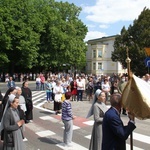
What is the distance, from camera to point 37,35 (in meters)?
44.8

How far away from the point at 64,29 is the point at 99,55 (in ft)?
128

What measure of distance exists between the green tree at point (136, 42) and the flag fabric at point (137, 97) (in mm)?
39627

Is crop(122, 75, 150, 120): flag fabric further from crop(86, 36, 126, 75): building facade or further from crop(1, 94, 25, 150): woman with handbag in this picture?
crop(86, 36, 126, 75): building facade

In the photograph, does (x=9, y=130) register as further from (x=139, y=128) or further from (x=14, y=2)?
(x=14, y=2)

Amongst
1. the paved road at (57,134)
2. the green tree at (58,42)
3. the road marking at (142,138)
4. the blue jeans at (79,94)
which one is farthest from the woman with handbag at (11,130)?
the green tree at (58,42)

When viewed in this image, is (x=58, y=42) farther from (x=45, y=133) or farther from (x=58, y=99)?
(x=45, y=133)

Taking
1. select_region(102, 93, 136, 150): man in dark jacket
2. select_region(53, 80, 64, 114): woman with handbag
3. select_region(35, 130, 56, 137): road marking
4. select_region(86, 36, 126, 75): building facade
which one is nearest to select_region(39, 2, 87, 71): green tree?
select_region(86, 36, 126, 75): building facade

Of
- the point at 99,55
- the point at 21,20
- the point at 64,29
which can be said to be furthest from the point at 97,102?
the point at 99,55

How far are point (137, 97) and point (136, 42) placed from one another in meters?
43.2

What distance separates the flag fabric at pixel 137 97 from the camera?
3822 millimetres

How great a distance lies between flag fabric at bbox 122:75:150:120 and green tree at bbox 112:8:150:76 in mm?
39627

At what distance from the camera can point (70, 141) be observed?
823cm

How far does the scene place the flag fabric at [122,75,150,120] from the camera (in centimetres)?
382

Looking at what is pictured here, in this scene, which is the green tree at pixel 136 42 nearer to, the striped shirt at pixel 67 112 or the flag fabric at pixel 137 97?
the striped shirt at pixel 67 112
